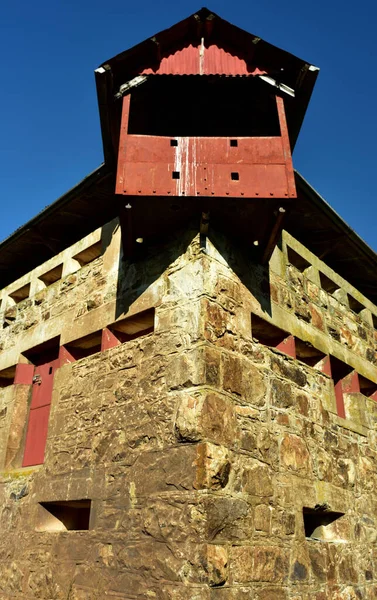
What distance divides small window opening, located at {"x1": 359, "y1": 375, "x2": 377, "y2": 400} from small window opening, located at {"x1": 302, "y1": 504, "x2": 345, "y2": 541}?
7.22 ft

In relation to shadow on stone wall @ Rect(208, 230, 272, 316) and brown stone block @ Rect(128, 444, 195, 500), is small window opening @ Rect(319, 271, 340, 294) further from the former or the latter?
brown stone block @ Rect(128, 444, 195, 500)

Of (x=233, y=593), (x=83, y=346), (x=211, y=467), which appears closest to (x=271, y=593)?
(x=233, y=593)

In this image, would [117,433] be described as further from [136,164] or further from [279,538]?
[136,164]

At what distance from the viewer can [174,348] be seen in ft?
14.8

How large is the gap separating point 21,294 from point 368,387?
5366 mm

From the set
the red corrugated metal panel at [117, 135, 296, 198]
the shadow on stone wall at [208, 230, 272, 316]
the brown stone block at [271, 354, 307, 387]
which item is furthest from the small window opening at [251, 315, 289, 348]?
the red corrugated metal panel at [117, 135, 296, 198]

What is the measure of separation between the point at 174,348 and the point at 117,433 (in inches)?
38.7

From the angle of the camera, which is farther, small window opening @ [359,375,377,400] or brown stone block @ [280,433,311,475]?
small window opening @ [359,375,377,400]

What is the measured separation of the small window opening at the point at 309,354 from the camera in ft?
19.5

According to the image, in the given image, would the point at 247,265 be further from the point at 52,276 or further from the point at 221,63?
the point at 52,276

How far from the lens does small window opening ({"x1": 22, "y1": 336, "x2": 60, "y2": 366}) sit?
642 cm

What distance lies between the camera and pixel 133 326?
5414mm

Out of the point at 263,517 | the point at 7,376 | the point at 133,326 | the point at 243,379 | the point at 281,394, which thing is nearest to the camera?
the point at 263,517

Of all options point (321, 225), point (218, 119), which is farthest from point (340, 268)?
point (218, 119)
